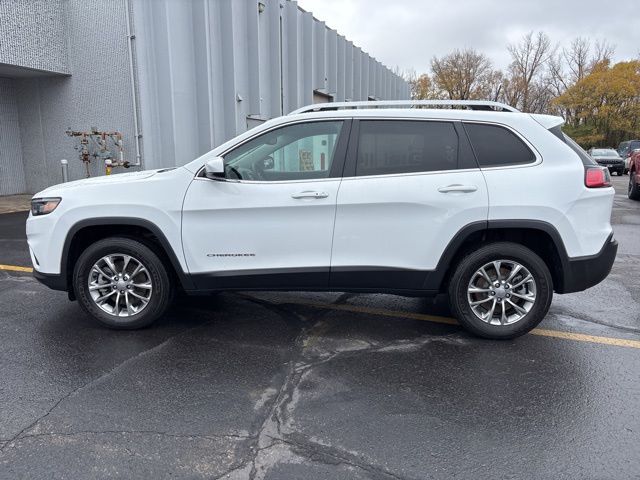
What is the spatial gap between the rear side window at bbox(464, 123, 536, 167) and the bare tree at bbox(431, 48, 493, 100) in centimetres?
5299

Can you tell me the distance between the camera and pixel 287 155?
4215 millimetres

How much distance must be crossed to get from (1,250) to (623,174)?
108 ft

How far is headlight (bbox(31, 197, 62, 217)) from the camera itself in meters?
4.27

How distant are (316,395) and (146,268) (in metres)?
1.92

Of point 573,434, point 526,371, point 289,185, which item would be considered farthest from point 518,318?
point 289,185

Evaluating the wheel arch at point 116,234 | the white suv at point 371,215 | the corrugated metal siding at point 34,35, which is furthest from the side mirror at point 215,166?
the corrugated metal siding at point 34,35

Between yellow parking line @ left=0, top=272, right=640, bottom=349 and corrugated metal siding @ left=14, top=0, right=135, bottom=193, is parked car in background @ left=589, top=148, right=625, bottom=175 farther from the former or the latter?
yellow parking line @ left=0, top=272, right=640, bottom=349

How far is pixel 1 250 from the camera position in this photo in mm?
7664

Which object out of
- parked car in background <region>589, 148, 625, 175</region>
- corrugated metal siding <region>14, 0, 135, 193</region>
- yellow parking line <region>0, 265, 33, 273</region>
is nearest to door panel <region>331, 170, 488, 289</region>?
yellow parking line <region>0, 265, 33, 273</region>

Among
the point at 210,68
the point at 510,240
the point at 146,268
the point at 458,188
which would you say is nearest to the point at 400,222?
the point at 458,188

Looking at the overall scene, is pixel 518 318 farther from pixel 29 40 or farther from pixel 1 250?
pixel 29 40

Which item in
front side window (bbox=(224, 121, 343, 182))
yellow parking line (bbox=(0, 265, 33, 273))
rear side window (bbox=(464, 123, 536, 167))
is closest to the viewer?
rear side window (bbox=(464, 123, 536, 167))

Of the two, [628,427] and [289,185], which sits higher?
[289,185]

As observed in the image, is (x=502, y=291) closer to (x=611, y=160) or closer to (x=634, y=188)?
(x=634, y=188)
